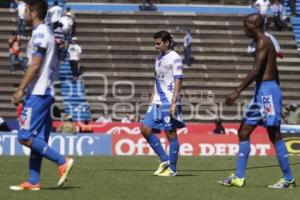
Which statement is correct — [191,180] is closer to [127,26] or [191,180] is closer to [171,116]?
[171,116]

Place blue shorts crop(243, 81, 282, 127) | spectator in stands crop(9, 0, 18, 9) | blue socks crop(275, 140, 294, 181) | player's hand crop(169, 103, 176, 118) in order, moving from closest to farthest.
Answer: blue shorts crop(243, 81, 282, 127), blue socks crop(275, 140, 294, 181), player's hand crop(169, 103, 176, 118), spectator in stands crop(9, 0, 18, 9)

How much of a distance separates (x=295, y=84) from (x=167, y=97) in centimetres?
2008

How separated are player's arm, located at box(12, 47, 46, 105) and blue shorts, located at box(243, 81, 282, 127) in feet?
9.53

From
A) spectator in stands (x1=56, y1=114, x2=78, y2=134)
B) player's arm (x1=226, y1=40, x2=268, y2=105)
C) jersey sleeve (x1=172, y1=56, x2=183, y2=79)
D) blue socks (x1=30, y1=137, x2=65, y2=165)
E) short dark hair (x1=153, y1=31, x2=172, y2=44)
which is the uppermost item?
short dark hair (x1=153, y1=31, x2=172, y2=44)

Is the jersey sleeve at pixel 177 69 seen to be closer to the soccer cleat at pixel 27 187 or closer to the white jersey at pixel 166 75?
the white jersey at pixel 166 75

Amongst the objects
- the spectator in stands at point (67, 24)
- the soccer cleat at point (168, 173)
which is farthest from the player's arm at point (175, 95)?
the spectator in stands at point (67, 24)

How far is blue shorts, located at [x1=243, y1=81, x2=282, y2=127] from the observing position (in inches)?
456

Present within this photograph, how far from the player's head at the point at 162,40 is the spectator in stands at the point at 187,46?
61.1 feet

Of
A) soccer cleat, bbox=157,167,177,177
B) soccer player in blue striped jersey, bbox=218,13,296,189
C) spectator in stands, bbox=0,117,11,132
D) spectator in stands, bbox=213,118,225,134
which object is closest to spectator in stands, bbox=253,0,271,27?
spectator in stands, bbox=213,118,225,134

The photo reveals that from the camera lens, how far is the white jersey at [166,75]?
46.2 feet

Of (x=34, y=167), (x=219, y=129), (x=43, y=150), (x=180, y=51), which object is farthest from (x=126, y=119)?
(x=43, y=150)

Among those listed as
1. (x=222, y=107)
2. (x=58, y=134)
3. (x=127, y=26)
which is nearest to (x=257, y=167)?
(x=58, y=134)

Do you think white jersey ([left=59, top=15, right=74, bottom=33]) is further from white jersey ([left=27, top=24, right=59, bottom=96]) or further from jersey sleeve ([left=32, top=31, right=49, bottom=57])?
jersey sleeve ([left=32, top=31, right=49, bottom=57])

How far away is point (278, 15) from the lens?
3534 cm
